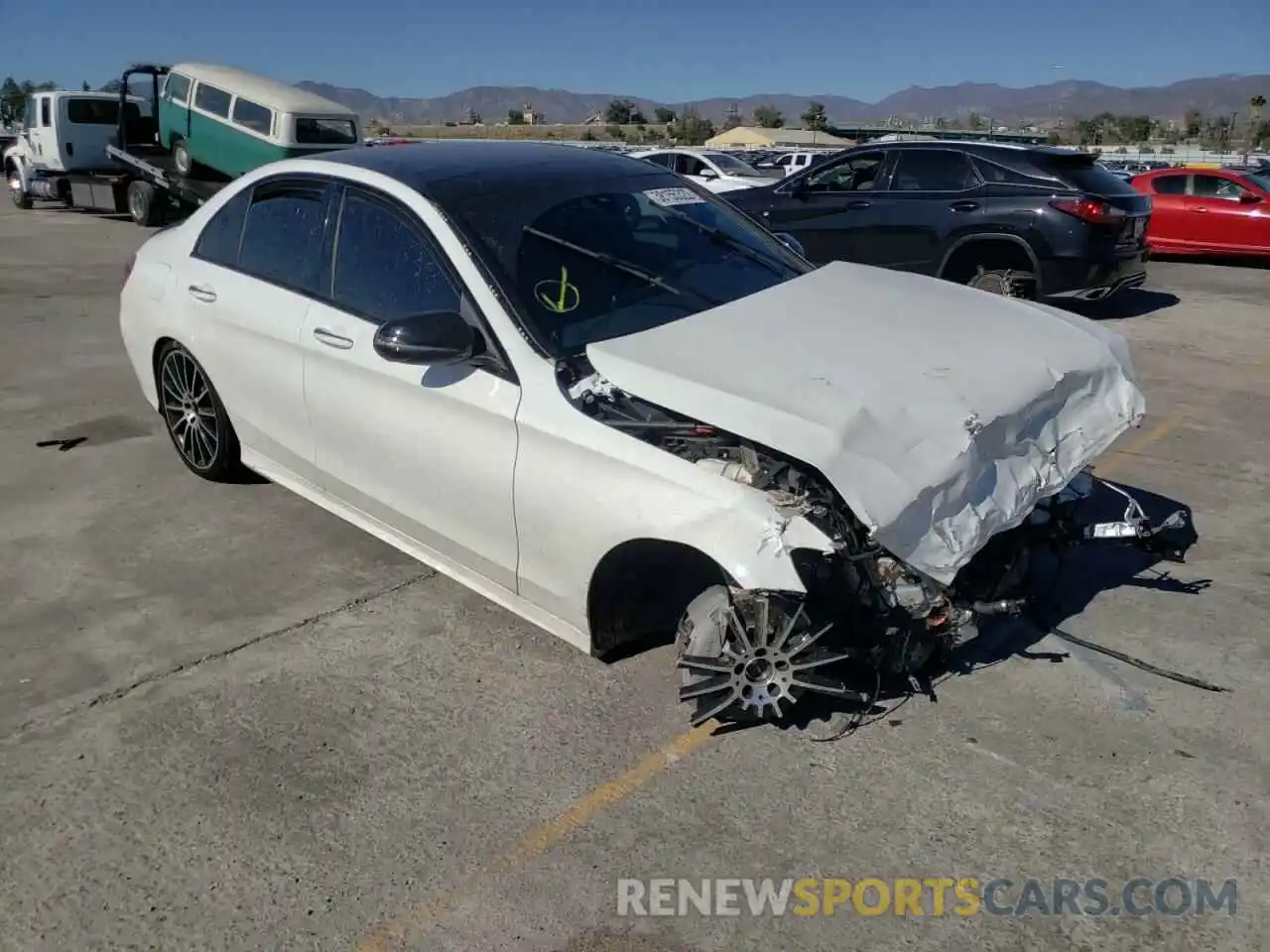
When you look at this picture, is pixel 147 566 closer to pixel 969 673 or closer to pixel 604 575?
pixel 604 575

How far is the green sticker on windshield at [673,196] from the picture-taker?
4.46 meters

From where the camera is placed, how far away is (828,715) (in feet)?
11.5

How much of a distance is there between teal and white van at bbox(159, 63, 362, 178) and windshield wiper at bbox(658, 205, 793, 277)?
14.9 meters

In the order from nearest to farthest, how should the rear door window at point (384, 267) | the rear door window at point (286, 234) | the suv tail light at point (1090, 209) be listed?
the rear door window at point (384, 267) → the rear door window at point (286, 234) → the suv tail light at point (1090, 209)

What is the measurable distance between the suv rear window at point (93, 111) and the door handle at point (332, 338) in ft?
67.1

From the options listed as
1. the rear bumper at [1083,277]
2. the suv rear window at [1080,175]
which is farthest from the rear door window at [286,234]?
the suv rear window at [1080,175]

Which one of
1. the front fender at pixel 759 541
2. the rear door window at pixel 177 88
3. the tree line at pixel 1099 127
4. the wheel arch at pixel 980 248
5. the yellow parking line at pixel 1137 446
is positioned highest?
the tree line at pixel 1099 127

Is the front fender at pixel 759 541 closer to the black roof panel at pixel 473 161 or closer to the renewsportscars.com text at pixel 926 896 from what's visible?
the renewsportscars.com text at pixel 926 896

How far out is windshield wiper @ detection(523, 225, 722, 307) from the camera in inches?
156

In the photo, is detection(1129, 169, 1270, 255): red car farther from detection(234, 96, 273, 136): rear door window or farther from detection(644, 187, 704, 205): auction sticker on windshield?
detection(234, 96, 273, 136): rear door window

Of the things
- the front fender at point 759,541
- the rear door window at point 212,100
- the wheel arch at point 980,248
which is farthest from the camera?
the rear door window at point 212,100

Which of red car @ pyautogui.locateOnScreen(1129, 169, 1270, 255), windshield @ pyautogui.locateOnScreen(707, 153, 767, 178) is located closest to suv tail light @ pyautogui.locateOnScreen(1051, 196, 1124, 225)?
red car @ pyautogui.locateOnScreen(1129, 169, 1270, 255)

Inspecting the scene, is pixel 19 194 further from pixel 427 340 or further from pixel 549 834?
pixel 549 834

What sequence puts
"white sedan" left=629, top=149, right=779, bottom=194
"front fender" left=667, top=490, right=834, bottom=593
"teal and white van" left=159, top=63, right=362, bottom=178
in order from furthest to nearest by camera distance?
"white sedan" left=629, top=149, right=779, bottom=194, "teal and white van" left=159, top=63, right=362, bottom=178, "front fender" left=667, top=490, right=834, bottom=593
